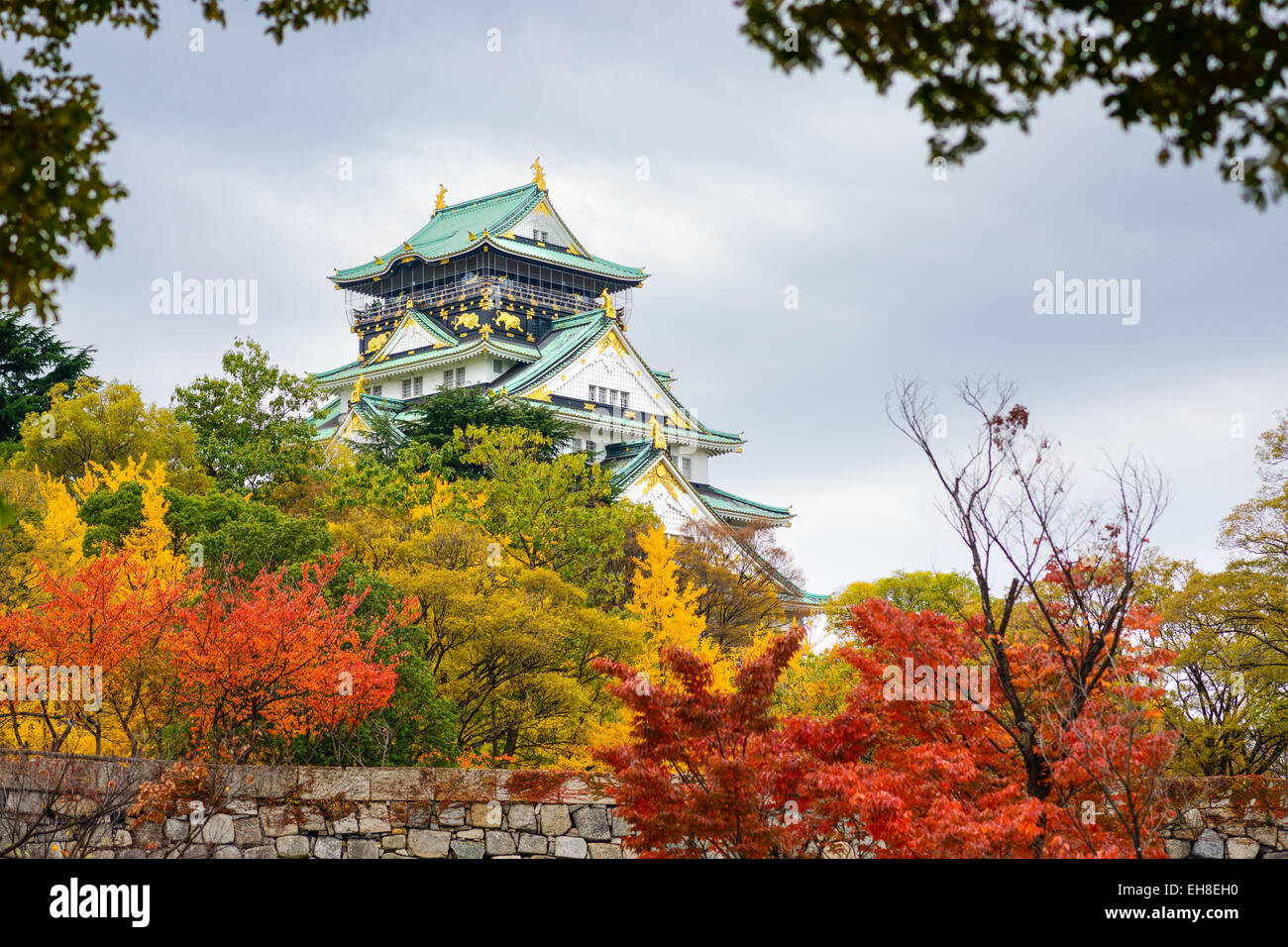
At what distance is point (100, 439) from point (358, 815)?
1917 centimetres

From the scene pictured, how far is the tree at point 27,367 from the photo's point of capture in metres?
36.8

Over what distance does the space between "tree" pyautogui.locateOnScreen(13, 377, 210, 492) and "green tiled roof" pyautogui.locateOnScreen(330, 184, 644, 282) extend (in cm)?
2227

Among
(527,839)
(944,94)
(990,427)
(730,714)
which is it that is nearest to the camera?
(944,94)

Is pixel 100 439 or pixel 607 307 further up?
pixel 607 307

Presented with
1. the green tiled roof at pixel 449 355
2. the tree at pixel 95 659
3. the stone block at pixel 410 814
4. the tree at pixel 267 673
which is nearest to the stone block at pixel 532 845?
the stone block at pixel 410 814

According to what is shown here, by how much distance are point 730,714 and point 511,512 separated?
13581 millimetres

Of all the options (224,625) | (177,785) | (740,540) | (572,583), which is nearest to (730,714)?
(177,785)

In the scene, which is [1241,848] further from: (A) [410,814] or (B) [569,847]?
(A) [410,814]

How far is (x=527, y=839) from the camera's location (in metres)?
14.5

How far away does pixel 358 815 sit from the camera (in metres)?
14.4

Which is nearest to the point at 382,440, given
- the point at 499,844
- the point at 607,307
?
the point at 607,307

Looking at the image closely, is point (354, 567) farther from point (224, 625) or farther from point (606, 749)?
point (606, 749)

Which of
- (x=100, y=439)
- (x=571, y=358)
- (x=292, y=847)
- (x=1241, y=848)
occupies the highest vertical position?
(x=571, y=358)

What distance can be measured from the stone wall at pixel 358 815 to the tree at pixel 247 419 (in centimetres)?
→ 1667
